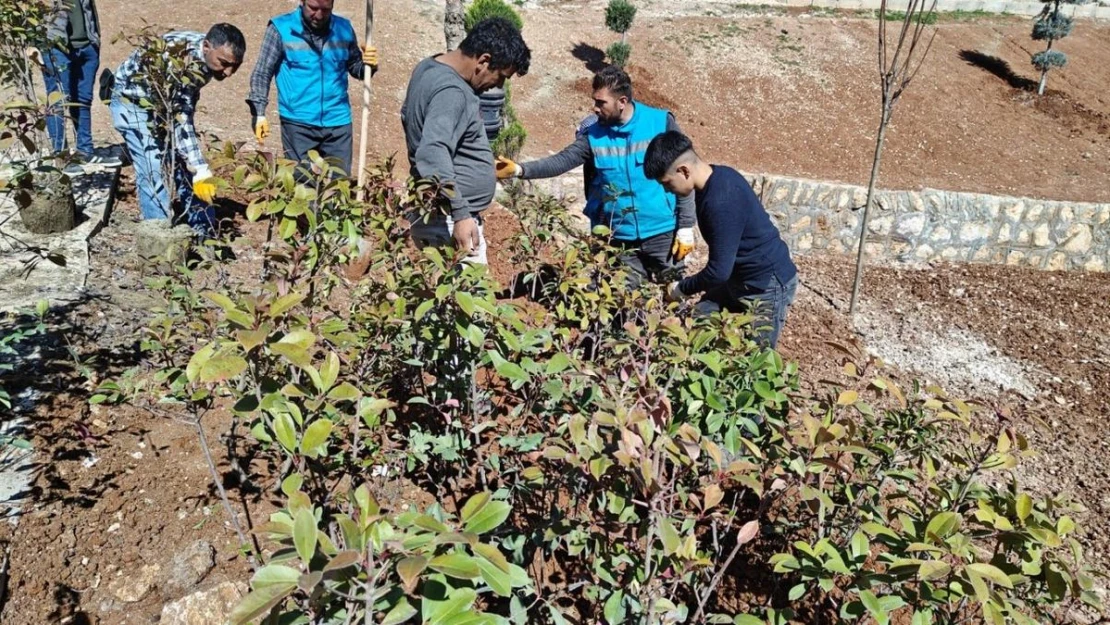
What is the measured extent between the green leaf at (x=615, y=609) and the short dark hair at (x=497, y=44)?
208 centimetres

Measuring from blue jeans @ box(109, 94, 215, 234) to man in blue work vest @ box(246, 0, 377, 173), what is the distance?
1.60 feet

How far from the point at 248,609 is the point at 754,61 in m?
13.7

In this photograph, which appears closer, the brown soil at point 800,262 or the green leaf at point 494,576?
the green leaf at point 494,576

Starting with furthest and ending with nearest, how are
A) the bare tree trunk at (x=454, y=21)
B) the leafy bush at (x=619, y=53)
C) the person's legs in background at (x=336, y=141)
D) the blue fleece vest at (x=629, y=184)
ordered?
the leafy bush at (x=619, y=53) < the bare tree trunk at (x=454, y=21) < the person's legs in background at (x=336, y=141) < the blue fleece vest at (x=629, y=184)

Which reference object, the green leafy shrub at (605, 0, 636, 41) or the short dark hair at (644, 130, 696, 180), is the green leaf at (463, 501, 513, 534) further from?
the green leafy shrub at (605, 0, 636, 41)

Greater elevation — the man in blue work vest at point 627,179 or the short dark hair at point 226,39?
the short dark hair at point 226,39

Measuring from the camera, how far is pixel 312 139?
4.30 metres

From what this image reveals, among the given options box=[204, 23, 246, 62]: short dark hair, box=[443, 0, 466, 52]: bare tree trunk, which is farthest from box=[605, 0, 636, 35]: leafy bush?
box=[204, 23, 246, 62]: short dark hair

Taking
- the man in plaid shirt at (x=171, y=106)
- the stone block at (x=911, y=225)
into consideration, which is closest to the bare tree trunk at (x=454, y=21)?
the man in plaid shirt at (x=171, y=106)

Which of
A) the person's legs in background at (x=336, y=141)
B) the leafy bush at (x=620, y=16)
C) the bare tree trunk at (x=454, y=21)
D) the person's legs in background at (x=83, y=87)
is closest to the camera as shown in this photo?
the person's legs in background at (x=336, y=141)

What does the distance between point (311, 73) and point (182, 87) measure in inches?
26.9

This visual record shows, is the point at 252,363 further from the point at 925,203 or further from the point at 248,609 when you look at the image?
the point at 925,203

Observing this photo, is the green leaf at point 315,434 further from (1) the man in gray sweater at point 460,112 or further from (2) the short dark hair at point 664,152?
(2) the short dark hair at point 664,152

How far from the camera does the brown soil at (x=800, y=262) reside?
2.26 meters
